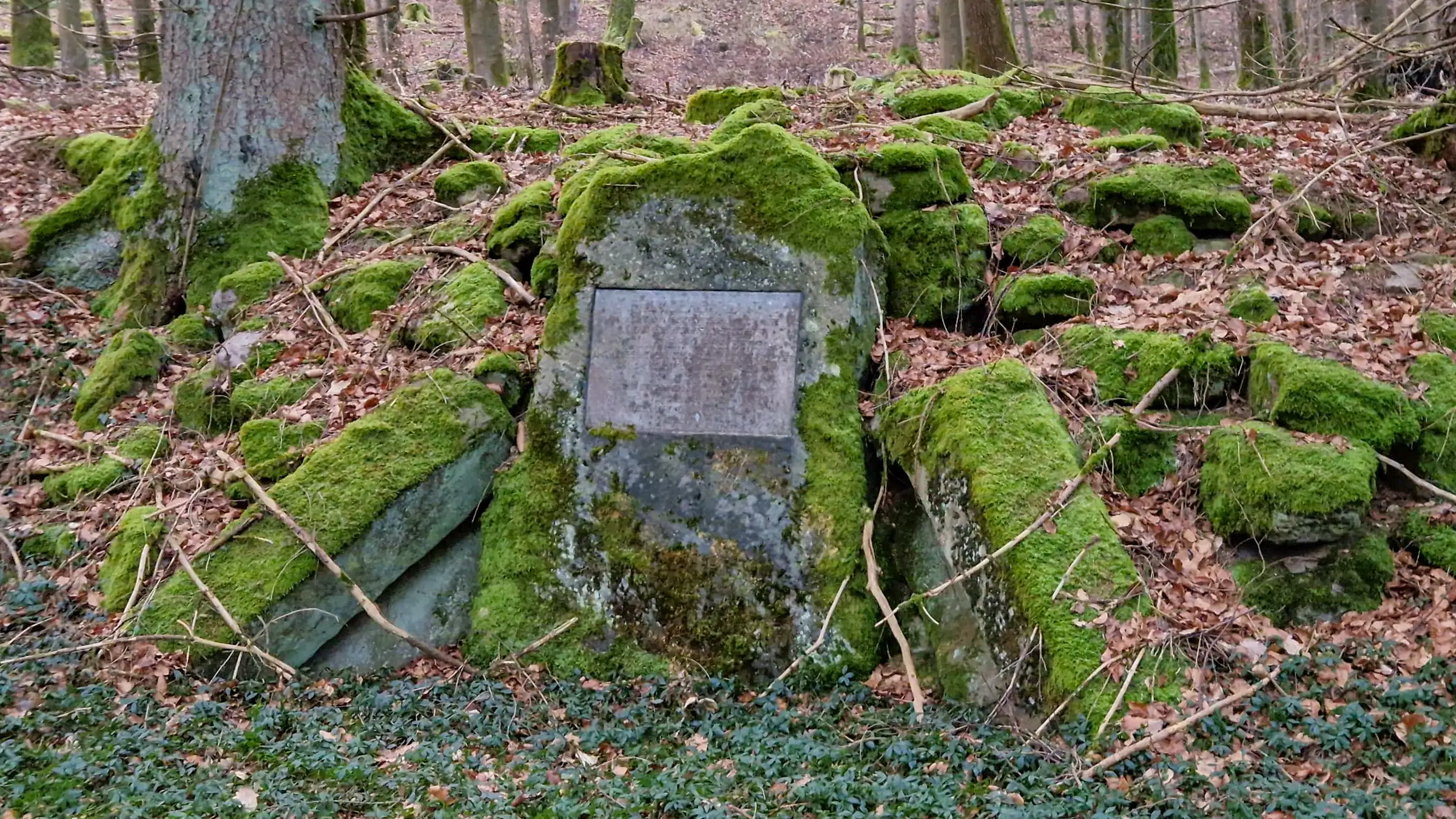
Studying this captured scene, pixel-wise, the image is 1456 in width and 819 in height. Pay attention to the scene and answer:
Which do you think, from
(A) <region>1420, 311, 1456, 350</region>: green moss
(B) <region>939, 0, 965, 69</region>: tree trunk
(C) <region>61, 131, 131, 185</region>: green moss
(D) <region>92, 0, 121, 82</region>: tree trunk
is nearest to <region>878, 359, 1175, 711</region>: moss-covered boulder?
(A) <region>1420, 311, 1456, 350</region>: green moss

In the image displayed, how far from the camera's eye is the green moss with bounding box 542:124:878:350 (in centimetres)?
620

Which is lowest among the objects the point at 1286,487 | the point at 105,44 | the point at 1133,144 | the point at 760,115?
the point at 1286,487

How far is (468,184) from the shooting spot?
829 cm

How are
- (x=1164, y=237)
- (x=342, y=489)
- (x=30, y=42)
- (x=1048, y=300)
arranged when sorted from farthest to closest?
(x=30, y=42)
(x=1164, y=237)
(x=1048, y=300)
(x=342, y=489)

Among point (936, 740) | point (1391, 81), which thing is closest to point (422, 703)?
point (936, 740)

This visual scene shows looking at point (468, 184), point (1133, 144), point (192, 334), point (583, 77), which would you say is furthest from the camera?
point (583, 77)

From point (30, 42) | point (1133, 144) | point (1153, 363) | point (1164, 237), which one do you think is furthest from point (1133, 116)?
point (30, 42)

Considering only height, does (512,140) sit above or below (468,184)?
above

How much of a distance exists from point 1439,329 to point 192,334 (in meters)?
8.32

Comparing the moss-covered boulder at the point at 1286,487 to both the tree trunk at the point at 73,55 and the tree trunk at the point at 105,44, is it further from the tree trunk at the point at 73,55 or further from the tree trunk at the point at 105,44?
the tree trunk at the point at 73,55

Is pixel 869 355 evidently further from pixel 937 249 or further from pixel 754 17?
pixel 754 17

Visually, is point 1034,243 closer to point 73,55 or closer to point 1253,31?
point 1253,31

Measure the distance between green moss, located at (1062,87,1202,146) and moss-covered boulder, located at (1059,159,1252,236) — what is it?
1.32 metres

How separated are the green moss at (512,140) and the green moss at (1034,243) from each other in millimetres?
4283
